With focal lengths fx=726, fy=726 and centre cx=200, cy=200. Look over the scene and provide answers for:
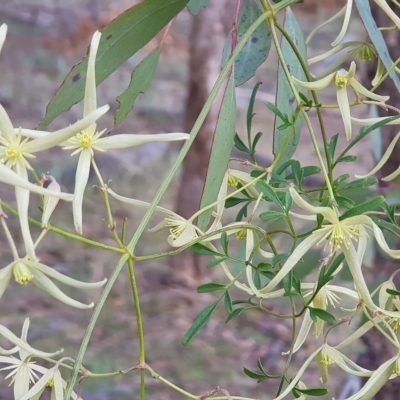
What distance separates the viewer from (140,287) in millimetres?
2158

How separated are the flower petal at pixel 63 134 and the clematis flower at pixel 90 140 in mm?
19

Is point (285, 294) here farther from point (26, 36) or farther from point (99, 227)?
point (26, 36)

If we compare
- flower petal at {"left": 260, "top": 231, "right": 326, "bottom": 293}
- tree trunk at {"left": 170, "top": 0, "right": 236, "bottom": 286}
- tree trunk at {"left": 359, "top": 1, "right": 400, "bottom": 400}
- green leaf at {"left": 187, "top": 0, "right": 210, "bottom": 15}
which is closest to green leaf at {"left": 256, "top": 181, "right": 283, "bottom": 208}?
flower petal at {"left": 260, "top": 231, "right": 326, "bottom": 293}

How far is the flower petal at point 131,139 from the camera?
0.38 m

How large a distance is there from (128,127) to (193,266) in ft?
3.75

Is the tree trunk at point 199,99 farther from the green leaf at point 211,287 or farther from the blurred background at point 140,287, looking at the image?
the green leaf at point 211,287

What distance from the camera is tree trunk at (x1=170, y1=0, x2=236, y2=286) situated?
2.15 m

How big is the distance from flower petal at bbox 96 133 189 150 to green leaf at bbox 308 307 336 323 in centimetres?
14

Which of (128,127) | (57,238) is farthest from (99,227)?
(128,127)

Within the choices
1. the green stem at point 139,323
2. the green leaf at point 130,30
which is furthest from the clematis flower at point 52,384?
the green leaf at point 130,30

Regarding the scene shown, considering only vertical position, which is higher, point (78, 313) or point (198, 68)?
point (198, 68)

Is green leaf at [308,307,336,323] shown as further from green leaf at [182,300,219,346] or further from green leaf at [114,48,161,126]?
green leaf at [114,48,161,126]

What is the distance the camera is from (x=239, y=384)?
5.46ft

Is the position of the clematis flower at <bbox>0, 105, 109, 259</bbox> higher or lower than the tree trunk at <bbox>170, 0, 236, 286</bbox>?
higher
